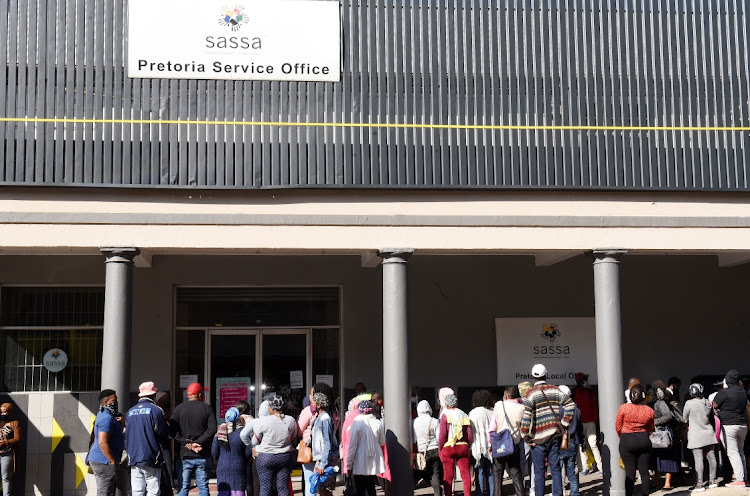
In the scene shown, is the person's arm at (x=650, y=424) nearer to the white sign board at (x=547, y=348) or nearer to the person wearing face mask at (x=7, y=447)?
the white sign board at (x=547, y=348)

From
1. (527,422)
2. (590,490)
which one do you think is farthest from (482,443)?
(590,490)

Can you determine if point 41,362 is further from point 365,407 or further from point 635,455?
point 635,455

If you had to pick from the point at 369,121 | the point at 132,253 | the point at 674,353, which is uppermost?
the point at 369,121

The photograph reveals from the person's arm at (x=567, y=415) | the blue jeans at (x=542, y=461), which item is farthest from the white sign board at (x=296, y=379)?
the person's arm at (x=567, y=415)

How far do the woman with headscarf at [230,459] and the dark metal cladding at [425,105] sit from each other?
12.5ft

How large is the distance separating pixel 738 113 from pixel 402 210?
5491 millimetres

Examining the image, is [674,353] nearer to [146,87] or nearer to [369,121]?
[369,121]

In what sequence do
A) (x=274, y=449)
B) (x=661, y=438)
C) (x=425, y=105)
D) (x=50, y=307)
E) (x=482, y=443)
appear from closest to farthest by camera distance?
(x=274, y=449) → (x=482, y=443) → (x=661, y=438) → (x=425, y=105) → (x=50, y=307)

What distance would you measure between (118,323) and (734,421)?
29.5 ft

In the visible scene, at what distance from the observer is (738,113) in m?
14.3

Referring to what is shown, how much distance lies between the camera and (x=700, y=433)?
1358 cm

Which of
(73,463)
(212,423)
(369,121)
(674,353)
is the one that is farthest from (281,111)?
(674,353)

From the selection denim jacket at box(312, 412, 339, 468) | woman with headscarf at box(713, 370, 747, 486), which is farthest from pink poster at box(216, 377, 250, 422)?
woman with headscarf at box(713, 370, 747, 486)

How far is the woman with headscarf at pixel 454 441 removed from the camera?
12266 mm
